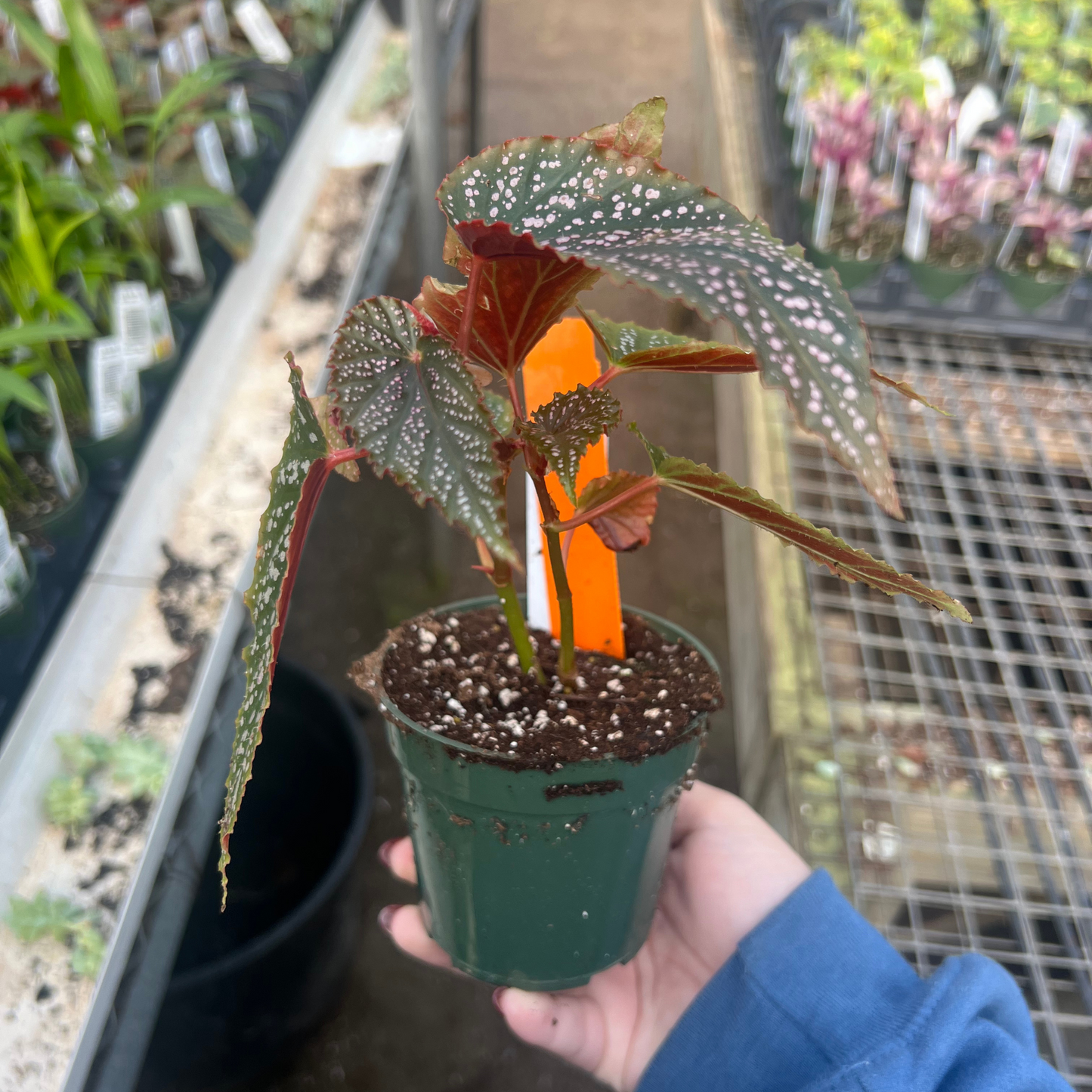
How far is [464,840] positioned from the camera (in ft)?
1.97

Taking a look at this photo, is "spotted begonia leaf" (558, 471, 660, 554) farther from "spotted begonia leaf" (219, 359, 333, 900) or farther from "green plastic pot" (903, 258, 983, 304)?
"green plastic pot" (903, 258, 983, 304)

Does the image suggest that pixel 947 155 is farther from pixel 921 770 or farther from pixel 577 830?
pixel 577 830

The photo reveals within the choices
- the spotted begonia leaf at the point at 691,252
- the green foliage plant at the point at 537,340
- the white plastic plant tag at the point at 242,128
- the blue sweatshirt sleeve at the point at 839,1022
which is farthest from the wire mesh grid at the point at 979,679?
the white plastic plant tag at the point at 242,128

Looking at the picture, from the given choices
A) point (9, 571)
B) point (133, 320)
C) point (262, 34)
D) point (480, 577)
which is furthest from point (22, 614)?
point (262, 34)

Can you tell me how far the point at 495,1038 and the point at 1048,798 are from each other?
806 millimetres

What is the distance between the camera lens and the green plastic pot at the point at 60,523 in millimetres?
985

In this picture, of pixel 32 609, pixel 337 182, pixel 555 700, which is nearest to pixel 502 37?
pixel 337 182

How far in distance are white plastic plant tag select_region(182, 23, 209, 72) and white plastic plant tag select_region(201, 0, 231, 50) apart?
0.26 feet

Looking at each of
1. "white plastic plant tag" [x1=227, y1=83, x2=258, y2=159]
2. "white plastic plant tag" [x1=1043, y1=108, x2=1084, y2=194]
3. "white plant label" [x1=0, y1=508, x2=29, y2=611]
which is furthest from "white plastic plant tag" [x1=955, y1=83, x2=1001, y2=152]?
"white plant label" [x1=0, y1=508, x2=29, y2=611]

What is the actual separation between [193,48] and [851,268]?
1.14 m

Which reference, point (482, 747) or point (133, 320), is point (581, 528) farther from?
point (133, 320)

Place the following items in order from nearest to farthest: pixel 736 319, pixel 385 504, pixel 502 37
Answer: pixel 736 319
pixel 385 504
pixel 502 37

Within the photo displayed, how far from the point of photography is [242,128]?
1.53m

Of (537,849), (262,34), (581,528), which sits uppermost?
(262,34)
